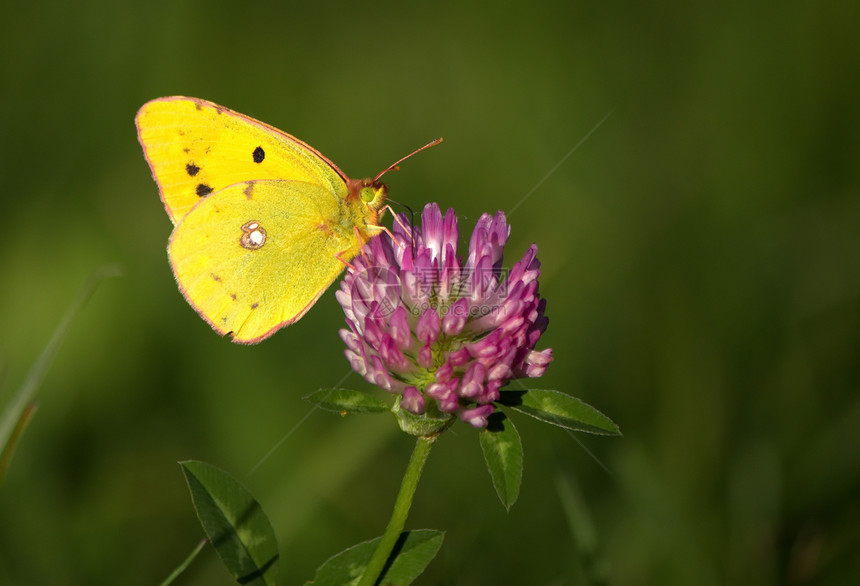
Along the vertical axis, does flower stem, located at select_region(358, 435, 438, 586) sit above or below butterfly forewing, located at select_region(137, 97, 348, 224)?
below

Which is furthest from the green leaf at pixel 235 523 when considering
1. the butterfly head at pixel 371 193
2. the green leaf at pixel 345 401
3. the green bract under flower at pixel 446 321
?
the butterfly head at pixel 371 193

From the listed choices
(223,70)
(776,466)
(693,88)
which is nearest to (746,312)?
(776,466)

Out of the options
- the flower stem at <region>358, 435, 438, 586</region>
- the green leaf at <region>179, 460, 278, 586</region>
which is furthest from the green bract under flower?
the green leaf at <region>179, 460, 278, 586</region>

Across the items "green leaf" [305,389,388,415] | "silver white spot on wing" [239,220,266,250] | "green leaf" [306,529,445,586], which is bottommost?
"green leaf" [306,529,445,586]

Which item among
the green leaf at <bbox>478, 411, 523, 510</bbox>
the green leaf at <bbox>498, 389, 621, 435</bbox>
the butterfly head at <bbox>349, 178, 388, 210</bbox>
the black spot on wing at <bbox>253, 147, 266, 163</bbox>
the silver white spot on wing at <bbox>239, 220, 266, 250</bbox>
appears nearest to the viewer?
the green leaf at <bbox>478, 411, 523, 510</bbox>

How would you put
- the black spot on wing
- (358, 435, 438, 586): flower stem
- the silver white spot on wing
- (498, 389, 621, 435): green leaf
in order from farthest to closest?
the black spot on wing
the silver white spot on wing
(498, 389, 621, 435): green leaf
(358, 435, 438, 586): flower stem

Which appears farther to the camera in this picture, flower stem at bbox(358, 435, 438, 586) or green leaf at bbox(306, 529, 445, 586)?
green leaf at bbox(306, 529, 445, 586)

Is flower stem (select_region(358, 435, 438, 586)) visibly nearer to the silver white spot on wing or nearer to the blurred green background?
the blurred green background
